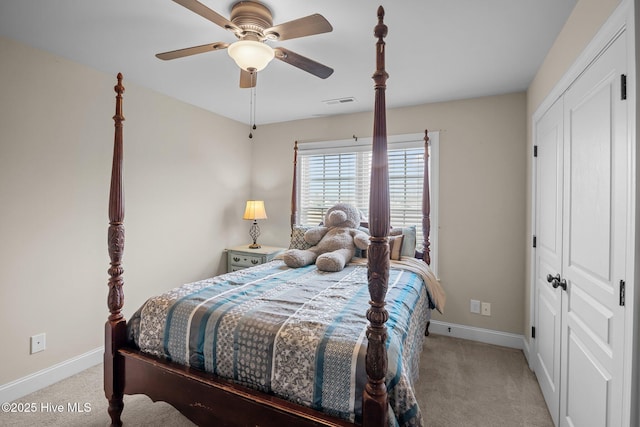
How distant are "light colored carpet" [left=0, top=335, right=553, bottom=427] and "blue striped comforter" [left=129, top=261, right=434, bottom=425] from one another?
55 cm

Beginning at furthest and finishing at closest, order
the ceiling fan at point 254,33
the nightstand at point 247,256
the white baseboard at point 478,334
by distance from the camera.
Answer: the nightstand at point 247,256, the white baseboard at point 478,334, the ceiling fan at point 254,33

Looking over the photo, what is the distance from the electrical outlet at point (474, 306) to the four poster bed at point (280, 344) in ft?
4.20

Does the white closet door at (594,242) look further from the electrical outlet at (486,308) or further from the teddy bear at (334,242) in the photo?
the teddy bear at (334,242)

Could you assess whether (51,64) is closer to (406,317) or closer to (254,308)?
(254,308)

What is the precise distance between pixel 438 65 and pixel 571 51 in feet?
2.84

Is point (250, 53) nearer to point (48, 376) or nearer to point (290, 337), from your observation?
point (290, 337)

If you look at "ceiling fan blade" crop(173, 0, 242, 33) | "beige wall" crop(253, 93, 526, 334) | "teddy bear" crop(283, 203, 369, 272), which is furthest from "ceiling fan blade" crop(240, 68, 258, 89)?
"teddy bear" crop(283, 203, 369, 272)

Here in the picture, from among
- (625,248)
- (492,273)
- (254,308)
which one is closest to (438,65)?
(625,248)

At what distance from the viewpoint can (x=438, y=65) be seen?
2406 millimetres

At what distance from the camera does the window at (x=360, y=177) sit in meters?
3.38

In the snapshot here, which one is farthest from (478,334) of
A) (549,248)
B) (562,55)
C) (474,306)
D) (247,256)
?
(247,256)

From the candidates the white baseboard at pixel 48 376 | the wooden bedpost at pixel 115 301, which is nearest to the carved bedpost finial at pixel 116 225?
the wooden bedpost at pixel 115 301

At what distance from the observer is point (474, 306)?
3094mm

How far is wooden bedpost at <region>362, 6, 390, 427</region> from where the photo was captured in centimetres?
115
